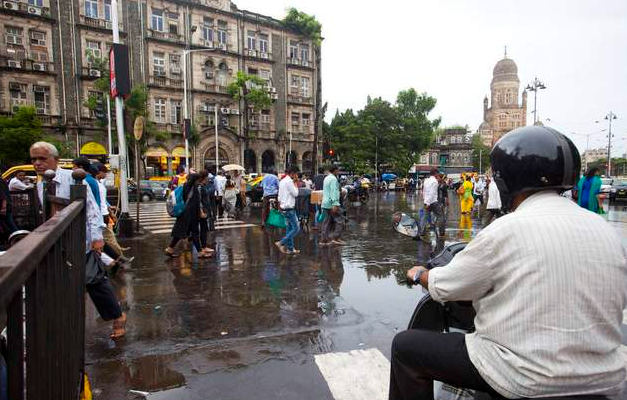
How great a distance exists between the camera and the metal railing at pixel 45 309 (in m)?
1.25

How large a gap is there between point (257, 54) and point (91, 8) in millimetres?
14521

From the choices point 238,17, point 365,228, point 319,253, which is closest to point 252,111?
point 238,17

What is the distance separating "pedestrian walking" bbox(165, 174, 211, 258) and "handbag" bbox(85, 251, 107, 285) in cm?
385

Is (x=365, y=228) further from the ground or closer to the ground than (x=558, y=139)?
closer to the ground

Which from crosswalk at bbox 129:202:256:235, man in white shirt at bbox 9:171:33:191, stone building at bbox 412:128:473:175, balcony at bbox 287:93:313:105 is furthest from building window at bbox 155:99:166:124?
stone building at bbox 412:128:473:175

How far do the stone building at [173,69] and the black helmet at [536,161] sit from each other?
89.5 feet

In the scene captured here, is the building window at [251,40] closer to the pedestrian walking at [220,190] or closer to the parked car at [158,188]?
the parked car at [158,188]

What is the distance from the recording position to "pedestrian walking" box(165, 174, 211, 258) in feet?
25.3

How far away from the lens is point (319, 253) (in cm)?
860

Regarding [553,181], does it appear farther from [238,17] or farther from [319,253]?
[238,17]

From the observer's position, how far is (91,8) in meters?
32.6

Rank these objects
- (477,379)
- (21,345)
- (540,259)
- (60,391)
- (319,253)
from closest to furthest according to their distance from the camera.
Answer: (21,345), (540,259), (477,379), (60,391), (319,253)

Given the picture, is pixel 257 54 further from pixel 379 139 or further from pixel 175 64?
pixel 379 139

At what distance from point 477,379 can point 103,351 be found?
11.3 ft
